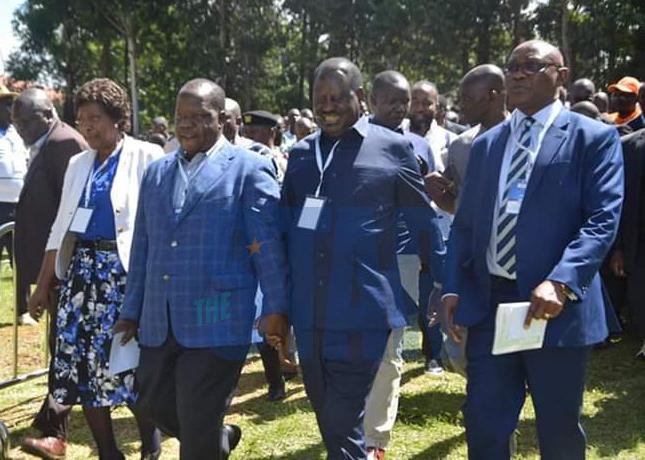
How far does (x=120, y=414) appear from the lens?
5.58 metres

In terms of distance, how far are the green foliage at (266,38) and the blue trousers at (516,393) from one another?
101 feet

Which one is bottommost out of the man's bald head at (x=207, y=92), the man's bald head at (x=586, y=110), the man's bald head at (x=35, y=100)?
the man's bald head at (x=207, y=92)

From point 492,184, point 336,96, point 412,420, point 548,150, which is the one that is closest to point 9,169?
point 412,420

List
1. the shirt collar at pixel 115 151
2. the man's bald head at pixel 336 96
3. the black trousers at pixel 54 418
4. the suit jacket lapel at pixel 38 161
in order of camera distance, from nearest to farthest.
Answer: the man's bald head at pixel 336 96, the shirt collar at pixel 115 151, the black trousers at pixel 54 418, the suit jacket lapel at pixel 38 161

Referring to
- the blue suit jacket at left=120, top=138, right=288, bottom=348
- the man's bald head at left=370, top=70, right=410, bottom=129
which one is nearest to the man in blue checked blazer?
the blue suit jacket at left=120, top=138, right=288, bottom=348

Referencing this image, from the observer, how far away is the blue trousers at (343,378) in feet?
10.9

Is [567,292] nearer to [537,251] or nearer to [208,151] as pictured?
[537,251]

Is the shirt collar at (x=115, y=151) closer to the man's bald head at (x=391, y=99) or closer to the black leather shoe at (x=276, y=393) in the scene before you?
the man's bald head at (x=391, y=99)

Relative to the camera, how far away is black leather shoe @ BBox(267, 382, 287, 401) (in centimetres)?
580

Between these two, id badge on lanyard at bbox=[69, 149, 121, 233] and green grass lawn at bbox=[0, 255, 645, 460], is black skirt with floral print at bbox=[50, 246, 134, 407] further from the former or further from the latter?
green grass lawn at bbox=[0, 255, 645, 460]

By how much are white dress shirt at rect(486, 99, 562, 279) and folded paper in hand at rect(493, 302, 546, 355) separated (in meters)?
0.30

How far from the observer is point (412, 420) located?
5246mm

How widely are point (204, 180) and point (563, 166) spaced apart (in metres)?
1.50

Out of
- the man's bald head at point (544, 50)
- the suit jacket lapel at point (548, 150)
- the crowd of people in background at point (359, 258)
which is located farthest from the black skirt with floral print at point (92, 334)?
the man's bald head at point (544, 50)
